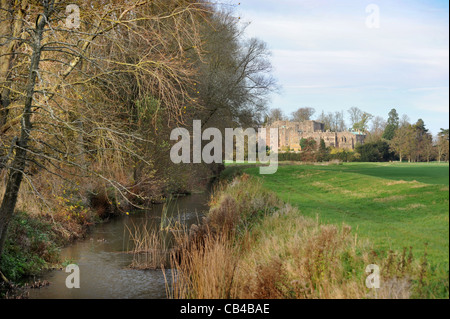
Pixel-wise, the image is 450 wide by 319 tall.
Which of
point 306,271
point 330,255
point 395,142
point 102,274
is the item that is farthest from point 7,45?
point 395,142

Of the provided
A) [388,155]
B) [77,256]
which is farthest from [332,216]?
[388,155]

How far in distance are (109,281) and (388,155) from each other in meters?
16.8

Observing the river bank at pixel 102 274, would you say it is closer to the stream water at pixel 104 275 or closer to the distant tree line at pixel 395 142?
the stream water at pixel 104 275

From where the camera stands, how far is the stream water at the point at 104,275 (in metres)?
8.82

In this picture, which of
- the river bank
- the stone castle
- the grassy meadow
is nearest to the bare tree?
the river bank

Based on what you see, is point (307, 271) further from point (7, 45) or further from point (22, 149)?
point (7, 45)

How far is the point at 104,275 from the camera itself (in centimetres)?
1005

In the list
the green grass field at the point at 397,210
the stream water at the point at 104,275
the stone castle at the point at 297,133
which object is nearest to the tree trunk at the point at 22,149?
the stream water at the point at 104,275

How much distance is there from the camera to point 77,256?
11656 mm

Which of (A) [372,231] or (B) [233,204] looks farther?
(B) [233,204]
